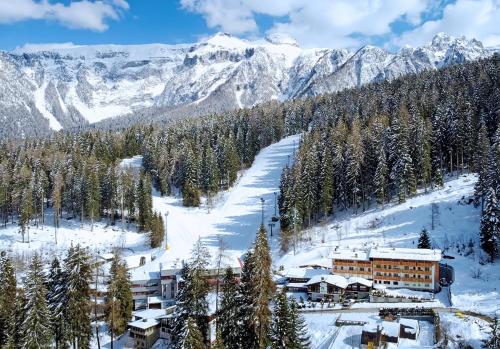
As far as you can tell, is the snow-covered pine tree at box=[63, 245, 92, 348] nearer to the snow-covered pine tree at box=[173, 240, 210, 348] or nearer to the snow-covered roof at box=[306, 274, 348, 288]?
the snow-covered pine tree at box=[173, 240, 210, 348]

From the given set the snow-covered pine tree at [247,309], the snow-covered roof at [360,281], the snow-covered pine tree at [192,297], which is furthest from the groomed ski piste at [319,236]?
the snow-covered pine tree at [192,297]

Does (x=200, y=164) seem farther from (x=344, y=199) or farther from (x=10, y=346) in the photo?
(x=10, y=346)

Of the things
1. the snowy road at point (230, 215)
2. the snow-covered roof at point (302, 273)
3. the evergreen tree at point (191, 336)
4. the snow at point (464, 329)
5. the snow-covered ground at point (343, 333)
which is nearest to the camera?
the evergreen tree at point (191, 336)

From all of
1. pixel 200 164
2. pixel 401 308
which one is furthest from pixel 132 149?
pixel 401 308

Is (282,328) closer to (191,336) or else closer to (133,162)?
(191,336)

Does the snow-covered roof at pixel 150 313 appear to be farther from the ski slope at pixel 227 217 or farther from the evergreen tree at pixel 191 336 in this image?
the evergreen tree at pixel 191 336
